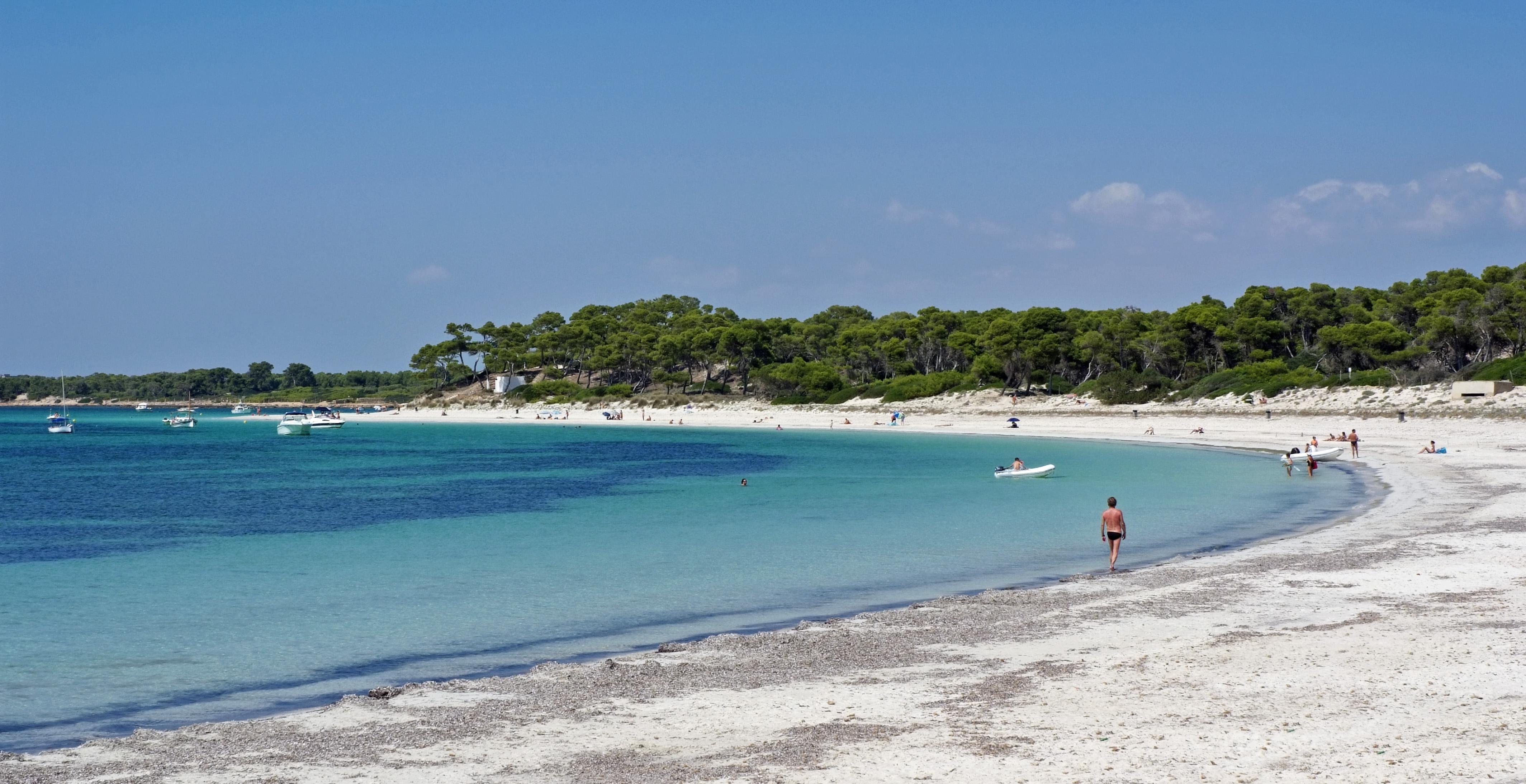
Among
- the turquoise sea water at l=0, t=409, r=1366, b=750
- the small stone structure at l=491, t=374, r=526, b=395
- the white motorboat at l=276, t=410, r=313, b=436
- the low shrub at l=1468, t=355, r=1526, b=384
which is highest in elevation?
the small stone structure at l=491, t=374, r=526, b=395

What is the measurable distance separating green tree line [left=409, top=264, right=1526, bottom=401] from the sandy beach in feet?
213

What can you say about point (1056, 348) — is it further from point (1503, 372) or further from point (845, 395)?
point (1503, 372)

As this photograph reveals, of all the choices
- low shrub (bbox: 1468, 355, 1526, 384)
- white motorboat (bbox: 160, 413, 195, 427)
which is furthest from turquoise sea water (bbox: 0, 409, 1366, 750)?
white motorboat (bbox: 160, 413, 195, 427)

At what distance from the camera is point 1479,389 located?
62.2 meters

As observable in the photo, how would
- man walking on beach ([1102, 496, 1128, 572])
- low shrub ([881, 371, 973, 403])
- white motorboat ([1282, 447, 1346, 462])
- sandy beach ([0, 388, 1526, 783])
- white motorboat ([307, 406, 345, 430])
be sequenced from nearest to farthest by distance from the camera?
sandy beach ([0, 388, 1526, 783])
man walking on beach ([1102, 496, 1128, 572])
white motorboat ([1282, 447, 1346, 462])
low shrub ([881, 371, 973, 403])
white motorboat ([307, 406, 345, 430])

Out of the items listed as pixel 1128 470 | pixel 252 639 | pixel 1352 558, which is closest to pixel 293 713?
pixel 252 639

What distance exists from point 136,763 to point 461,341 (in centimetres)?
16314

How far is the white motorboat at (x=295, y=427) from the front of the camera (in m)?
108

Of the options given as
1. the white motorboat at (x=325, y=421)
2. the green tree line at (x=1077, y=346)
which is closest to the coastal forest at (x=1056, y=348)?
the green tree line at (x=1077, y=346)

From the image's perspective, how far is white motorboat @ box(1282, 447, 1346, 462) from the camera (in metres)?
42.5

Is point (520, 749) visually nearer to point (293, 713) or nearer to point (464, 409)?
point (293, 713)

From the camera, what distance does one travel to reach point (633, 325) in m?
161

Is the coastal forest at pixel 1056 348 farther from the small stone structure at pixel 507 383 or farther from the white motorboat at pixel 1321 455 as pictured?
the white motorboat at pixel 1321 455

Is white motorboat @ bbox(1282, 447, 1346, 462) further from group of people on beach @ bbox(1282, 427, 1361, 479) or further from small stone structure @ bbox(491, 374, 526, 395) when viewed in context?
small stone structure @ bbox(491, 374, 526, 395)
